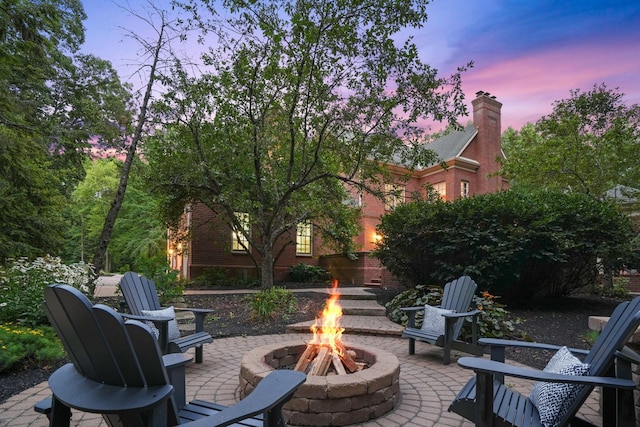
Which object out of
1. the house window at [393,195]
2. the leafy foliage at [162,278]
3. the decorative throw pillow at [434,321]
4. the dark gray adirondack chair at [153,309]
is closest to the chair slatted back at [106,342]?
the dark gray adirondack chair at [153,309]

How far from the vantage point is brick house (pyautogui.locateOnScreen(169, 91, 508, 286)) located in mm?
14102

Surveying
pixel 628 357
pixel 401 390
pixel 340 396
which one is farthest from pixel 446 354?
pixel 628 357

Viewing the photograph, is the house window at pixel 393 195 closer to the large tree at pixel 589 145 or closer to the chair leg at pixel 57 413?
the large tree at pixel 589 145

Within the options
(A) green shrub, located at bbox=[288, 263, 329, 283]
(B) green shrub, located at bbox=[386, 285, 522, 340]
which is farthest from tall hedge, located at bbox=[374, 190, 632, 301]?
(A) green shrub, located at bbox=[288, 263, 329, 283]

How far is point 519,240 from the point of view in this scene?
6523mm

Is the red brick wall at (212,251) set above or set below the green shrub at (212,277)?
above

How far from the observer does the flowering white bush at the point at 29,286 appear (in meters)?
4.69

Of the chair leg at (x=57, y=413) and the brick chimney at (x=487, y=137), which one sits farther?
the brick chimney at (x=487, y=137)

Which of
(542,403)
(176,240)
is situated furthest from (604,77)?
(176,240)

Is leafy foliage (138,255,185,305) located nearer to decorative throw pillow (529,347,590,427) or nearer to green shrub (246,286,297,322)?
green shrub (246,286,297,322)

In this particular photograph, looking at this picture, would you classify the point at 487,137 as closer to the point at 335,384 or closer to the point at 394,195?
the point at 394,195

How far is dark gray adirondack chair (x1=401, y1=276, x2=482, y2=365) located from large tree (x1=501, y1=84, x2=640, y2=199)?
8532 mm

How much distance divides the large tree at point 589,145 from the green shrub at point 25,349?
40.4ft

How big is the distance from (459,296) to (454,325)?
0.42 meters
